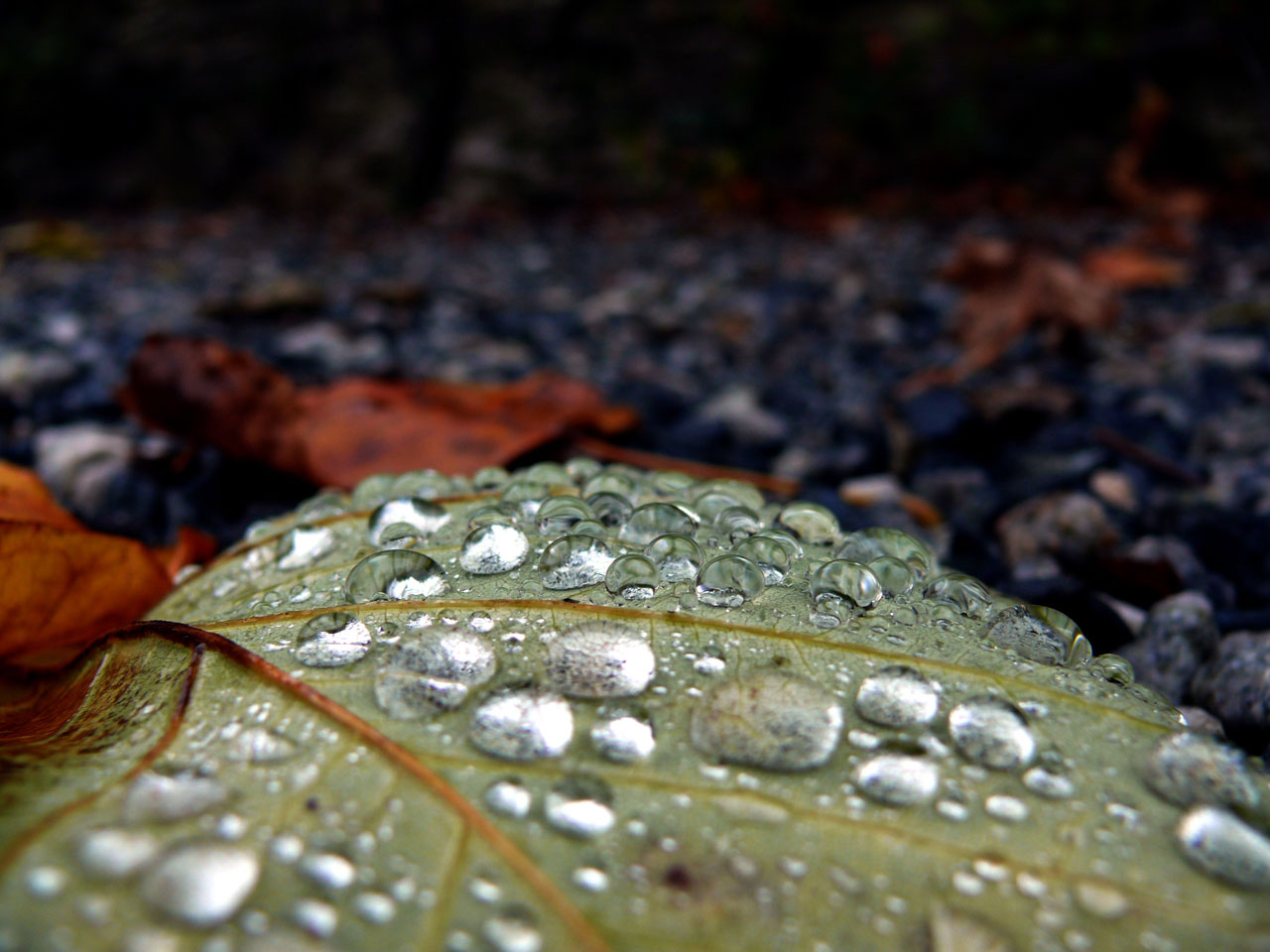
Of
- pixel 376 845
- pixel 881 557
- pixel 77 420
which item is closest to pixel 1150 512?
pixel 881 557

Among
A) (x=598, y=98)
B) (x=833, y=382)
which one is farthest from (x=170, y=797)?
(x=598, y=98)

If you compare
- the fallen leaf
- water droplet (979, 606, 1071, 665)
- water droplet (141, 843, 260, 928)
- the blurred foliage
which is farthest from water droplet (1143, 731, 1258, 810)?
the blurred foliage

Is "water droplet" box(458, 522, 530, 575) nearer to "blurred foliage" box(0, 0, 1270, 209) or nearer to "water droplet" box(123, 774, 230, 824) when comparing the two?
"water droplet" box(123, 774, 230, 824)

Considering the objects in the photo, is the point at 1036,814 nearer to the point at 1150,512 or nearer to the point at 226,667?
the point at 226,667

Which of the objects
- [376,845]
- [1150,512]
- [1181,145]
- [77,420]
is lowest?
[77,420]

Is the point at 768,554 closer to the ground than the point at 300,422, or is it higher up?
higher up

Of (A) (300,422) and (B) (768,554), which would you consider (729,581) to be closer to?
(B) (768,554)

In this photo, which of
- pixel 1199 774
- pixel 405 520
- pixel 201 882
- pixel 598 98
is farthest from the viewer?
pixel 598 98
